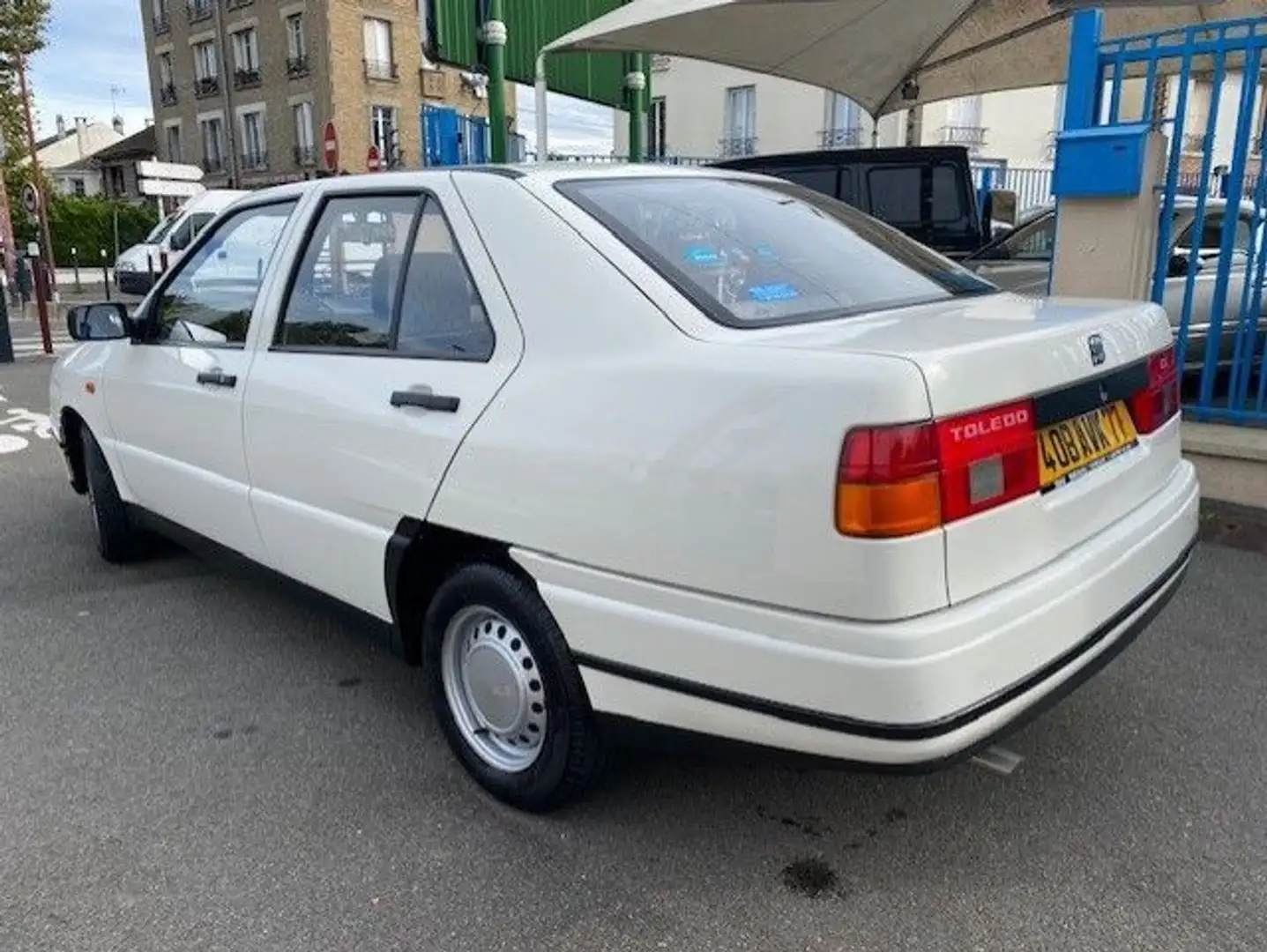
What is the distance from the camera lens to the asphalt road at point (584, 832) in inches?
87.5

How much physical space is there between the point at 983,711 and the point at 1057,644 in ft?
0.92

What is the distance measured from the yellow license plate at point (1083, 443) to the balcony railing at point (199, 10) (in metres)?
43.0

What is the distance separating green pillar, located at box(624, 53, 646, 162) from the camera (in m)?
11.6

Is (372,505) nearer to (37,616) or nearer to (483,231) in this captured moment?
(483,231)

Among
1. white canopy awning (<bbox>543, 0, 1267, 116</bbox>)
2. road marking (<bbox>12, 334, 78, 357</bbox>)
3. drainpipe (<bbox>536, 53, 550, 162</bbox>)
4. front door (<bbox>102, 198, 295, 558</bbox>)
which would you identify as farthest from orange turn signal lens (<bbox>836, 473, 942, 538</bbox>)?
road marking (<bbox>12, 334, 78, 357</bbox>)

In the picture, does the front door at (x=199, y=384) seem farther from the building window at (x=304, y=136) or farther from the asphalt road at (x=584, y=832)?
the building window at (x=304, y=136)

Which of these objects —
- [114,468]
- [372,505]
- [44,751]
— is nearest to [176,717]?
[44,751]

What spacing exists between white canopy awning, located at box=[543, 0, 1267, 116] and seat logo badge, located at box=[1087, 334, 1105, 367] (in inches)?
247

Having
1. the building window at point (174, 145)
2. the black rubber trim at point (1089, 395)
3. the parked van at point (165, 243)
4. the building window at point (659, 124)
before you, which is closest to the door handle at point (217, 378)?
the black rubber trim at point (1089, 395)

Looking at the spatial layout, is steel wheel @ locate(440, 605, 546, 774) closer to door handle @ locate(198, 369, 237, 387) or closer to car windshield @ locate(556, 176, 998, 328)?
car windshield @ locate(556, 176, 998, 328)

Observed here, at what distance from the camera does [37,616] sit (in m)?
4.09

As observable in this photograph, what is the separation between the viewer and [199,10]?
38.8 m

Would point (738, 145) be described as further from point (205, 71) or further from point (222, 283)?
point (222, 283)

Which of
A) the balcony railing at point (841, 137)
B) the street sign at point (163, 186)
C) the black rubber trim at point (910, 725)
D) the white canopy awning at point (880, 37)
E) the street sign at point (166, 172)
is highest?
the balcony railing at point (841, 137)
